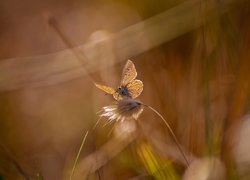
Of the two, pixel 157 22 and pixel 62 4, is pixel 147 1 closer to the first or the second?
pixel 157 22

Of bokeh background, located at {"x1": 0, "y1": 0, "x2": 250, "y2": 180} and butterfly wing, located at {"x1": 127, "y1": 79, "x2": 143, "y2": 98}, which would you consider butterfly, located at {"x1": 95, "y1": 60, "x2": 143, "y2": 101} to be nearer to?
butterfly wing, located at {"x1": 127, "y1": 79, "x2": 143, "y2": 98}

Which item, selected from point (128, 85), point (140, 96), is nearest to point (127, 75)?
point (128, 85)

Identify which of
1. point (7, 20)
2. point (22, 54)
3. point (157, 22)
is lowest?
point (157, 22)

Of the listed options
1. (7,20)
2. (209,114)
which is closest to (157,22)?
(209,114)

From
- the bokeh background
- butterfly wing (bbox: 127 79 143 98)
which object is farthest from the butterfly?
the bokeh background

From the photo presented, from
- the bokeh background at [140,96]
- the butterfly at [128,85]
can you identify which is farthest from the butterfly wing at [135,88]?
the bokeh background at [140,96]

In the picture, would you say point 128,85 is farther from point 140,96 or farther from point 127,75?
point 140,96
